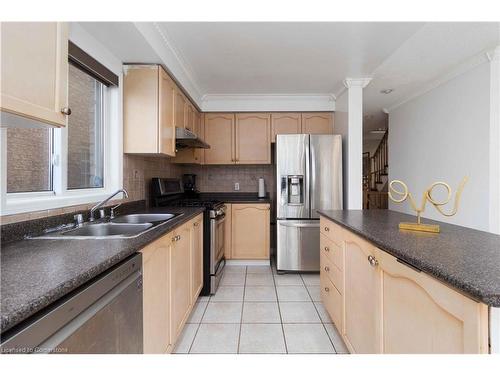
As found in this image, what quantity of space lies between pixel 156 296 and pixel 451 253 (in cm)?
131

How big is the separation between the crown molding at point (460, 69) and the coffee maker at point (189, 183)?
3.41 metres

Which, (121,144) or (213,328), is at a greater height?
(121,144)

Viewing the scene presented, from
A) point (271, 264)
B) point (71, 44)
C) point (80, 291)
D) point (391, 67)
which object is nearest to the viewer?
point (80, 291)

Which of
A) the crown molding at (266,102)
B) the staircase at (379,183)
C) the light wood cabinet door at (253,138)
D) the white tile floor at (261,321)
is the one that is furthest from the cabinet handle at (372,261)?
the staircase at (379,183)

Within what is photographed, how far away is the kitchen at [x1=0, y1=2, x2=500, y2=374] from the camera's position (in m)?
0.81

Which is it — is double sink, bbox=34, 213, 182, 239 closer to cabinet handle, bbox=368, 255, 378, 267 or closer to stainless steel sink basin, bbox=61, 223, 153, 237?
stainless steel sink basin, bbox=61, 223, 153, 237

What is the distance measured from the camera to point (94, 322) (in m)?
0.78

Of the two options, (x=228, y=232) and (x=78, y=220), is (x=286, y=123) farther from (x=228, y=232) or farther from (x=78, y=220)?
(x=78, y=220)

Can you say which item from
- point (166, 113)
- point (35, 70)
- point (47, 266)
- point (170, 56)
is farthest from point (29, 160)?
point (170, 56)

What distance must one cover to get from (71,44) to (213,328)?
7.12 ft
